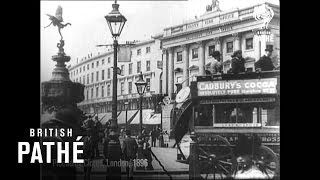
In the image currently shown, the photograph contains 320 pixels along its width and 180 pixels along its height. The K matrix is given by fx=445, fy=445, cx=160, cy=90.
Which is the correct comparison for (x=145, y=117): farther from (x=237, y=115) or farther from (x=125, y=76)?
(x=237, y=115)

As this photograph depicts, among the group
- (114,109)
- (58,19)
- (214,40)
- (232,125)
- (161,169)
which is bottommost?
(161,169)

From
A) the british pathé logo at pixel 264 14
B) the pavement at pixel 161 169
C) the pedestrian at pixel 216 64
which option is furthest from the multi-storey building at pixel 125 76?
the british pathé logo at pixel 264 14

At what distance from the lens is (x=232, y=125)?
4289 millimetres

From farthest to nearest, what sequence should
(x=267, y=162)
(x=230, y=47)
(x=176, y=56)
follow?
(x=176, y=56), (x=230, y=47), (x=267, y=162)

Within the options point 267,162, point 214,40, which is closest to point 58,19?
point 214,40

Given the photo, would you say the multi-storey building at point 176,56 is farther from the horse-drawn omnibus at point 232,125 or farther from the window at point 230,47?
the horse-drawn omnibus at point 232,125

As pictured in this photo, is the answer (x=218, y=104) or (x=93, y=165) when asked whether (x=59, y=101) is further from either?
(x=218, y=104)

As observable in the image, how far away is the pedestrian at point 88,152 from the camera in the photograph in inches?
173

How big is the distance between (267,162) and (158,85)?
50.4 inches

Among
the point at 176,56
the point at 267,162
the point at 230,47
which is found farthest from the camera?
the point at 176,56

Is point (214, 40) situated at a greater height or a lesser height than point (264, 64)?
greater

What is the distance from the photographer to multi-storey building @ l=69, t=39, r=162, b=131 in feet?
14.4

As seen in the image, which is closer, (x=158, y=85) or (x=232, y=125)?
(x=232, y=125)

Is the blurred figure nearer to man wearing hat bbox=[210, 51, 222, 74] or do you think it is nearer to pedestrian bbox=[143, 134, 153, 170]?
pedestrian bbox=[143, 134, 153, 170]
